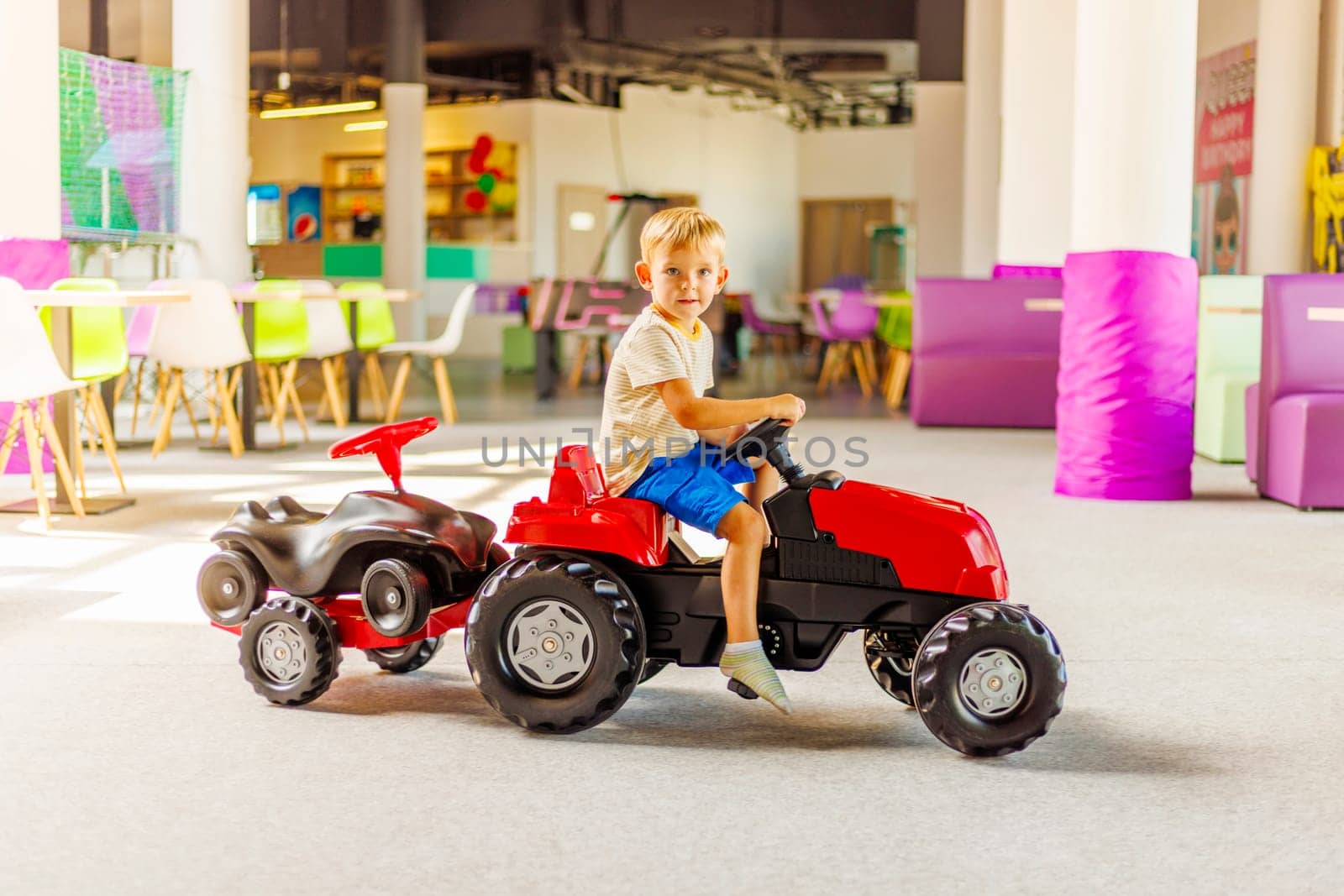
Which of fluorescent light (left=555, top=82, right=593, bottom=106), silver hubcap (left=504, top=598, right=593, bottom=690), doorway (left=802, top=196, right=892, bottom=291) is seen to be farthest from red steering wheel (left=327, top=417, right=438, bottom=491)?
doorway (left=802, top=196, right=892, bottom=291)

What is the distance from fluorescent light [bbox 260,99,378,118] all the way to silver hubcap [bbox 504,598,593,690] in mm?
15920

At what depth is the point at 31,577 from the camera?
14.7ft

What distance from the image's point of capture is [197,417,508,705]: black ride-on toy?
3.02 m

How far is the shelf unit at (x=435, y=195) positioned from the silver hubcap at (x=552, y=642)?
17.1 metres

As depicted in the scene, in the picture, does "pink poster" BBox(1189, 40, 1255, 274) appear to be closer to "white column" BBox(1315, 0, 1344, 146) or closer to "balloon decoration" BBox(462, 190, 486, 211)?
"white column" BBox(1315, 0, 1344, 146)

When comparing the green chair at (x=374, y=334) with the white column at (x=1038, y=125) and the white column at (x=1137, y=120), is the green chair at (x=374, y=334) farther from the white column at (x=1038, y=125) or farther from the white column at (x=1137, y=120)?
the white column at (x=1137, y=120)

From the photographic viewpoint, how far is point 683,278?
292 cm

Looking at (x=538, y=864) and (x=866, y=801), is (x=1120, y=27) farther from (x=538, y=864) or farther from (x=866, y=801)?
(x=538, y=864)

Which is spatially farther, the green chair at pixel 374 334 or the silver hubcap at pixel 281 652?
the green chair at pixel 374 334

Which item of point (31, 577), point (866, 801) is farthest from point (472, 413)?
point (866, 801)

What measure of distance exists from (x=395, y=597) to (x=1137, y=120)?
434cm

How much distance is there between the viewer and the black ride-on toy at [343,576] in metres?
3.02

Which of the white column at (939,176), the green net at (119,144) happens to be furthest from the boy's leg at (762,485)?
the white column at (939,176)

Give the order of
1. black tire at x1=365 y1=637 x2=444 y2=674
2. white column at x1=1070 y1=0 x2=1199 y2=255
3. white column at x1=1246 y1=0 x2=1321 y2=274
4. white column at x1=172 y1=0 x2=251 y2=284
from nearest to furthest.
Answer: black tire at x1=365 y1=637 x2=444 y2=674, white column at x1=1070 y1=0 x2=1199 y2=255, white column at x1=1246 y1=0 x2=1321 y2=274, white column at x1=172 y1=0 x2=251 y2=284
